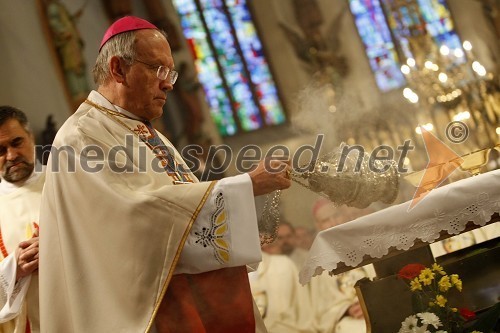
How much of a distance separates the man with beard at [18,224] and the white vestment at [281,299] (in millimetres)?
3689

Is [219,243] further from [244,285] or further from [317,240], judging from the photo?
[317,240]

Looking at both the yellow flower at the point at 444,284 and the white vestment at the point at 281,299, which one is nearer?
the yellow flower at the point at 444,284

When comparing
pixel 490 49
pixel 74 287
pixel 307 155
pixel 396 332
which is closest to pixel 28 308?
pixel 74 287

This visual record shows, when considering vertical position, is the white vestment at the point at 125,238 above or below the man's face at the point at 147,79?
below

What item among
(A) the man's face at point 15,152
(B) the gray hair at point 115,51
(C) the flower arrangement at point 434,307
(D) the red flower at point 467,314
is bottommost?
(D) the red flower at point 467,314

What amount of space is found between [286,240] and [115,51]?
17.8 ft

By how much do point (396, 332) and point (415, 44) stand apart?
991 centimetres

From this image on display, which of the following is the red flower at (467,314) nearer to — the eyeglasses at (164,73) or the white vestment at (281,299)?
the eyeglasses at (164,73)

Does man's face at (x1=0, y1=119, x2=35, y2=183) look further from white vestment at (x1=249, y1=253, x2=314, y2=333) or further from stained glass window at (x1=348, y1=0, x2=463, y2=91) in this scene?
stained glass window at (x1=348, y1=0, x2=463, y2=91)

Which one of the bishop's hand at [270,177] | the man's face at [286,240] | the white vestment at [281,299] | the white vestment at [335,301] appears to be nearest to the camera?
the bishop's hand at [270,177]

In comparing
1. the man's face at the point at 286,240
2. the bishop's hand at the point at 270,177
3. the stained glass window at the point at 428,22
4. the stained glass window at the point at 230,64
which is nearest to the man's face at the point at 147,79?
the bishop's hand at the point at 270,177

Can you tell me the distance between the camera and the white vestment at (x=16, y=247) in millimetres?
2719

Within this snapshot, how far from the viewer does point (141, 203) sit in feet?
7.40

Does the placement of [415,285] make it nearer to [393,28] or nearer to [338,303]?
[338,303]
